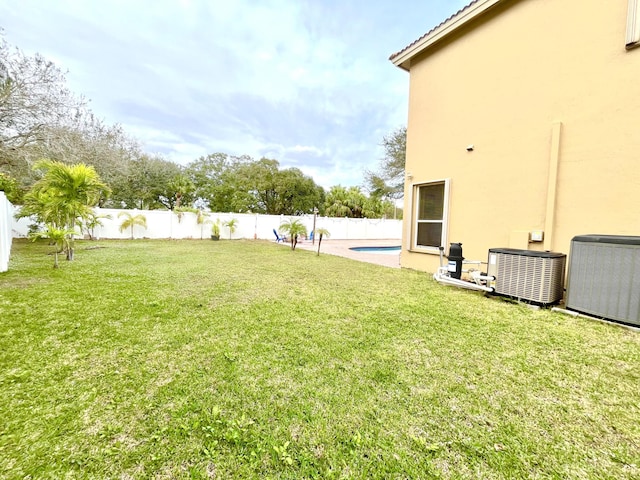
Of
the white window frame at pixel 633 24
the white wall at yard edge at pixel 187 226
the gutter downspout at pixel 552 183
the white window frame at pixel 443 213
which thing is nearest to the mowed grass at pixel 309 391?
the gutter downspout at pixel 552 183

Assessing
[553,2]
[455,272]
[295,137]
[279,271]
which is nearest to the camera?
[553,2]

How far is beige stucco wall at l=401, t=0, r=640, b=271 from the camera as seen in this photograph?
12.9 feet

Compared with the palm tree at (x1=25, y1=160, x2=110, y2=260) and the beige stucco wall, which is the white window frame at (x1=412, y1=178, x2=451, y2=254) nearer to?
the beige stucco wall

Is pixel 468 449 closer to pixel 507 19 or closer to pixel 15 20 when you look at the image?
pixel 507 19

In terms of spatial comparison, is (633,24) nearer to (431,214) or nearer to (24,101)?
(431,214)

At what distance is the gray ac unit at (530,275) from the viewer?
12.9 ft

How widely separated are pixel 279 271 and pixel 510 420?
211 inches

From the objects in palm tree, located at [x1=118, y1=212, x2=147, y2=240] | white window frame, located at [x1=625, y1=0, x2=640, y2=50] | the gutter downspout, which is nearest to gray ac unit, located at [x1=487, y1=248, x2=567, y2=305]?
the gutter downspout

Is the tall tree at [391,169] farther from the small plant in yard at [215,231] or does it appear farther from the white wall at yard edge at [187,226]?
the small plant in yard at [215,231]

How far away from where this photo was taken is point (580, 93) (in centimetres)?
427

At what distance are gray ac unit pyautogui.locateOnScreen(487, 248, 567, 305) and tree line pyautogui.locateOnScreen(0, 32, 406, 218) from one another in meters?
8.97

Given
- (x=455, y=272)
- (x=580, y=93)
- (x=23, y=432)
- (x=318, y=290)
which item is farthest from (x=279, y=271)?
(x=580, y=93)

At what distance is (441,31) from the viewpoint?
6043 millimetres

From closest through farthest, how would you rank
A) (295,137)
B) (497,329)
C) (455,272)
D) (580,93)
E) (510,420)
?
(510,420) < (497,329) < (580,93) < (455,272) < (295,137)
